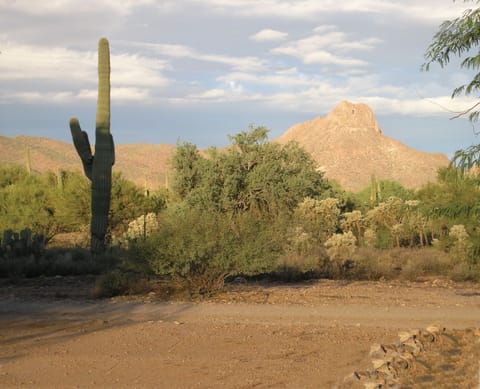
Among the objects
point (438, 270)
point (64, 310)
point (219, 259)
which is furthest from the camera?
point (438, 270)

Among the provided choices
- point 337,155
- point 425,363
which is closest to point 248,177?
point 425,363

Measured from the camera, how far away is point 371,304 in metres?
14.6

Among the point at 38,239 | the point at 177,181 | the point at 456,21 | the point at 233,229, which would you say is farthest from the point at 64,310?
the point at 177,181

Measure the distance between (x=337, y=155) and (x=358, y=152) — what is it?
9.22 ft

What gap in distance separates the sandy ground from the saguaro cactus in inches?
274

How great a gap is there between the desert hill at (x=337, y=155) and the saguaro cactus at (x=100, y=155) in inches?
2184

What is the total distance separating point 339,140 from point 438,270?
75575 mm

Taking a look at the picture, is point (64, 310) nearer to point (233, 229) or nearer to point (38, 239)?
point (233, 229)

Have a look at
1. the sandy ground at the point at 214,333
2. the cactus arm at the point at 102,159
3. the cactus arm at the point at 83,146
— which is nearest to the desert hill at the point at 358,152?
the cactus arm at the point at 102,159

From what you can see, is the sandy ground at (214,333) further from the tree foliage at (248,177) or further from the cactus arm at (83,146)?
the tree foliage at (248,177)

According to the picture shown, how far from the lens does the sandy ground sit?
28.6 ft

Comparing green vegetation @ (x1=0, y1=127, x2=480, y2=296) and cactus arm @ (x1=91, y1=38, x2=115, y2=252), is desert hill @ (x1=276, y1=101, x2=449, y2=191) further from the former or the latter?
cactus arm @ (x1=91, y1=38, x2=115, y2=252)

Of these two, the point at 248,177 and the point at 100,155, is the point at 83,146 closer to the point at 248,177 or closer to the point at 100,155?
the point at 100,155

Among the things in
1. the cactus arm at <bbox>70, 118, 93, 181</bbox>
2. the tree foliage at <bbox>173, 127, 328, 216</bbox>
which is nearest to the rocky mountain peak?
the tree foliage at <bbox>173, 127, 328, 216</bbox>
